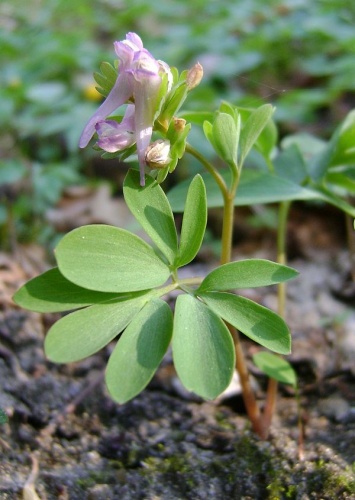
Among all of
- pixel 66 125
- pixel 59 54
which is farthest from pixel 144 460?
pixel 59 54

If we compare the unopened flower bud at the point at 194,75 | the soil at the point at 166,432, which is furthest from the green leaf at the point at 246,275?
the soil at the point at 166,432

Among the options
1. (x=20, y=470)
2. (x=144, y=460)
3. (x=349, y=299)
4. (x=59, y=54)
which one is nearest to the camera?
(x=20, y=470)

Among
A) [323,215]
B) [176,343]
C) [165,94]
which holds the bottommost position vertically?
[323,215]

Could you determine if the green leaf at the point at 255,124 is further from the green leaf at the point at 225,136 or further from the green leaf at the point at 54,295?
the green leaf at the point at 54,295

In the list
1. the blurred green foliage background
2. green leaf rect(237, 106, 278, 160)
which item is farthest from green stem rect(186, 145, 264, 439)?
the blurred green foliage background

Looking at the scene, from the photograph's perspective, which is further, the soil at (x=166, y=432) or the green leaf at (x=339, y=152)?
the green leaf at (x=339, y=152)

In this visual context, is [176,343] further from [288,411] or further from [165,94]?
[288,411]

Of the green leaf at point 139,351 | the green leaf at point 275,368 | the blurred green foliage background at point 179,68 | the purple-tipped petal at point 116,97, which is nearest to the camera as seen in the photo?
the green leaf at point 139,351

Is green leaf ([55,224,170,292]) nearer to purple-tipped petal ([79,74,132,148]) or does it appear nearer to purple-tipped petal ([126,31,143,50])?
purple-tipped petal ([79,74,132,148])
